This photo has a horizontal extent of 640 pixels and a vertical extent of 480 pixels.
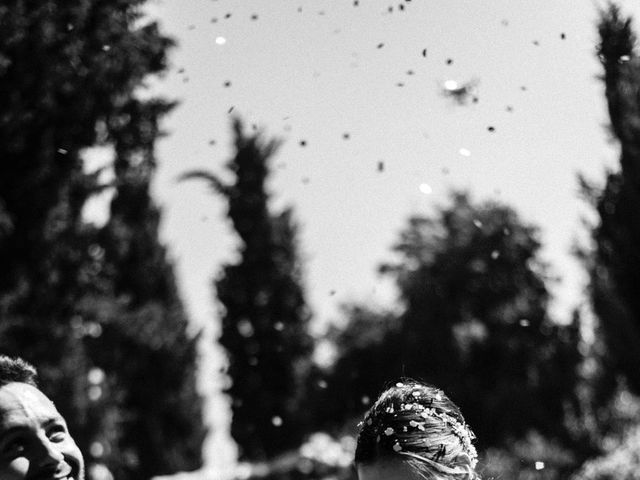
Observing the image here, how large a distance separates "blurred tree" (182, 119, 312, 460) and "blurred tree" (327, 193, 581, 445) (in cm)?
618

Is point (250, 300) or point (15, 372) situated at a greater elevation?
point (15, 372)

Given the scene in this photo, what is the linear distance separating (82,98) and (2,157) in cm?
122

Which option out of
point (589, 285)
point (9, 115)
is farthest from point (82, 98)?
point (589, 285)

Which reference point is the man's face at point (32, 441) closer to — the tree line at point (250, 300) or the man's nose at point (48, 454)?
the man's nose at point (48, 454)

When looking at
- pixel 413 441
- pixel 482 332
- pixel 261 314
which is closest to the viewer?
pixel 413 441

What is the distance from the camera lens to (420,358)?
2803 centimetres

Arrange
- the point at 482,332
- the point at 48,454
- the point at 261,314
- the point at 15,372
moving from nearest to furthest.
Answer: the point at 48,454 < the point at 15,372 < the point at 261,314 < the point at 482,332

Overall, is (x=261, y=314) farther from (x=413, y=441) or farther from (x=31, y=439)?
(x=413, y=441)

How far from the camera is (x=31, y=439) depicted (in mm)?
2363

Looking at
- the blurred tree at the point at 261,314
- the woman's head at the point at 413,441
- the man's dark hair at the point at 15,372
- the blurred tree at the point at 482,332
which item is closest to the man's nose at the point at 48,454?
the man's dark hair at the point at 15,372

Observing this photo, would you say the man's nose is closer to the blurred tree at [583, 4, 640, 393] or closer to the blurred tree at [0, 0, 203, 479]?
the blurred tree at [0, 0, 203, 479]

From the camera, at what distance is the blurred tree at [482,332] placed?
25594 millimetres

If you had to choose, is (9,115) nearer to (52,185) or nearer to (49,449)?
(52,185)

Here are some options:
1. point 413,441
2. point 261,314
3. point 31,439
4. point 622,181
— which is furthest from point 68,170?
point 261,314
